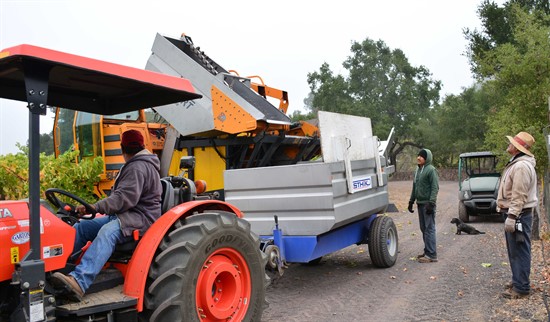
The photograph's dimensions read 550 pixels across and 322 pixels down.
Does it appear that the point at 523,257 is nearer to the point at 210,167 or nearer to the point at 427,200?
the point at 427,200

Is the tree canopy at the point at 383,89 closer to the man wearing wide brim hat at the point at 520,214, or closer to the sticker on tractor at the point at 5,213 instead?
the man wearing wide brim hat at the point at 520,214

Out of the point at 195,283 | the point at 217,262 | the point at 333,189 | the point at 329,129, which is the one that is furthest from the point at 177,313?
the point at 329,129

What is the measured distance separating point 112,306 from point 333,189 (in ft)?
9.91

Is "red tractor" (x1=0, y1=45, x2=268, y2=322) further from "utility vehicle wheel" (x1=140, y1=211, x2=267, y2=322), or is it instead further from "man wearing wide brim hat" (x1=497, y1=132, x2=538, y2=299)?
"man wearing wide brim hat" (x1=497, y1=132, x2=538, y2=299)

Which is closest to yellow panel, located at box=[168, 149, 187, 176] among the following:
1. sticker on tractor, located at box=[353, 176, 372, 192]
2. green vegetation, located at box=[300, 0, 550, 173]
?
sticker on tractor, located at box=[353, 176, 372, 192]

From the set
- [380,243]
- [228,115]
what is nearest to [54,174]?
[228,115]

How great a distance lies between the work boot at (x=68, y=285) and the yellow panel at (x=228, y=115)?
153 inches

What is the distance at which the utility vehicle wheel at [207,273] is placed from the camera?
3.26 meters

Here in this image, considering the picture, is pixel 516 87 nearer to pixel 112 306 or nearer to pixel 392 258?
pixel 392 258

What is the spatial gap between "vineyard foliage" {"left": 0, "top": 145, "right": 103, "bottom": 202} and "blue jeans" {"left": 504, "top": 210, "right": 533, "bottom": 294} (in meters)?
5.93

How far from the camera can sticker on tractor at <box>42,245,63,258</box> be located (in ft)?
9.81

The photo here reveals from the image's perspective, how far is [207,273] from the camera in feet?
11.6

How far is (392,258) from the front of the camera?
23.4 feet

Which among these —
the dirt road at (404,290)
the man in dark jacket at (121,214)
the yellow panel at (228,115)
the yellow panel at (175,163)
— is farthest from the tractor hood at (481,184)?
the man in dark jacket at (121,214)
